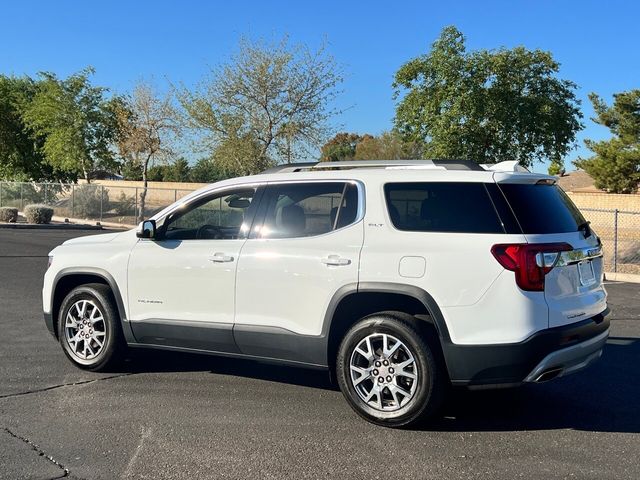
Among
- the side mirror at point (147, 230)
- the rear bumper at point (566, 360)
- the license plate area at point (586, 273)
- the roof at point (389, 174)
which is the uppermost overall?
the roof at point (389, 174)

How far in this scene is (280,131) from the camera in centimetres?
2944

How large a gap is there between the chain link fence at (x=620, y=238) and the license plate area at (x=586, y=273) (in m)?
11.3

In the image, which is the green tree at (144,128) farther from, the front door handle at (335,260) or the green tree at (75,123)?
the front door handle at (335,260)

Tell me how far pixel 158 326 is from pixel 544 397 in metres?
3.36

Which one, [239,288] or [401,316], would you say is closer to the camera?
[401,316]

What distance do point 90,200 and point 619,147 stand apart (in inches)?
1173

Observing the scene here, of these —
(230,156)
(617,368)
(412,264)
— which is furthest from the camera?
(230,156)

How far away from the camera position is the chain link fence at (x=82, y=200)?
109ft

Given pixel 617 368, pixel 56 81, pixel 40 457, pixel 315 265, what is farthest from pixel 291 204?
pixel 56 81

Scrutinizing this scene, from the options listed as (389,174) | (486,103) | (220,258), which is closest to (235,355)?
Answer: (220,258)

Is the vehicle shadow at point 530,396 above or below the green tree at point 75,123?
below

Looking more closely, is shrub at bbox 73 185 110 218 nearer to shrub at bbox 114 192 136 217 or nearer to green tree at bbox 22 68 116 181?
shrub at bbox 114 192 136 217

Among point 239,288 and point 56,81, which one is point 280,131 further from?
point 239,288

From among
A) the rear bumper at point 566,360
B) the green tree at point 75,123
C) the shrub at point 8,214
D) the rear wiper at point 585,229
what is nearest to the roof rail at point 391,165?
the rear wiper at point 585,229
